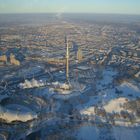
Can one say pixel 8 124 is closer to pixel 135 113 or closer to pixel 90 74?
pixel 135 113

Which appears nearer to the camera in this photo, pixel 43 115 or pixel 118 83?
pixel 43 115

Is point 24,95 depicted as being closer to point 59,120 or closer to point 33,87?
A: point 33,87

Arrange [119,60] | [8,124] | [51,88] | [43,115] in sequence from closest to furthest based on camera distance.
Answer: [8,124], [43,115], [51,88], [119,60]

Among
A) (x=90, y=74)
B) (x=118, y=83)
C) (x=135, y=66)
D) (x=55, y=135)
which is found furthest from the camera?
(x=135, y=66)

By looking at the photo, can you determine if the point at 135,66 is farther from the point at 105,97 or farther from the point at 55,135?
the point at 55,135

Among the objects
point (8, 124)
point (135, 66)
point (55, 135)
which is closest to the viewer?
point (55, 135)

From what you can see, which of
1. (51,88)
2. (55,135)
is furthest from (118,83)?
(55,135)

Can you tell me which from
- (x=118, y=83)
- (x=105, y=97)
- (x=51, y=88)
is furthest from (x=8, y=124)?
(x=118, y=83)

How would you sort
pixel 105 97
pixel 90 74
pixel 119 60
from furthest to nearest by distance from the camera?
pixel 119 60 → pixel 90 74 → pixel 105 97

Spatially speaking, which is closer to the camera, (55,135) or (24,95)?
(55,135)
